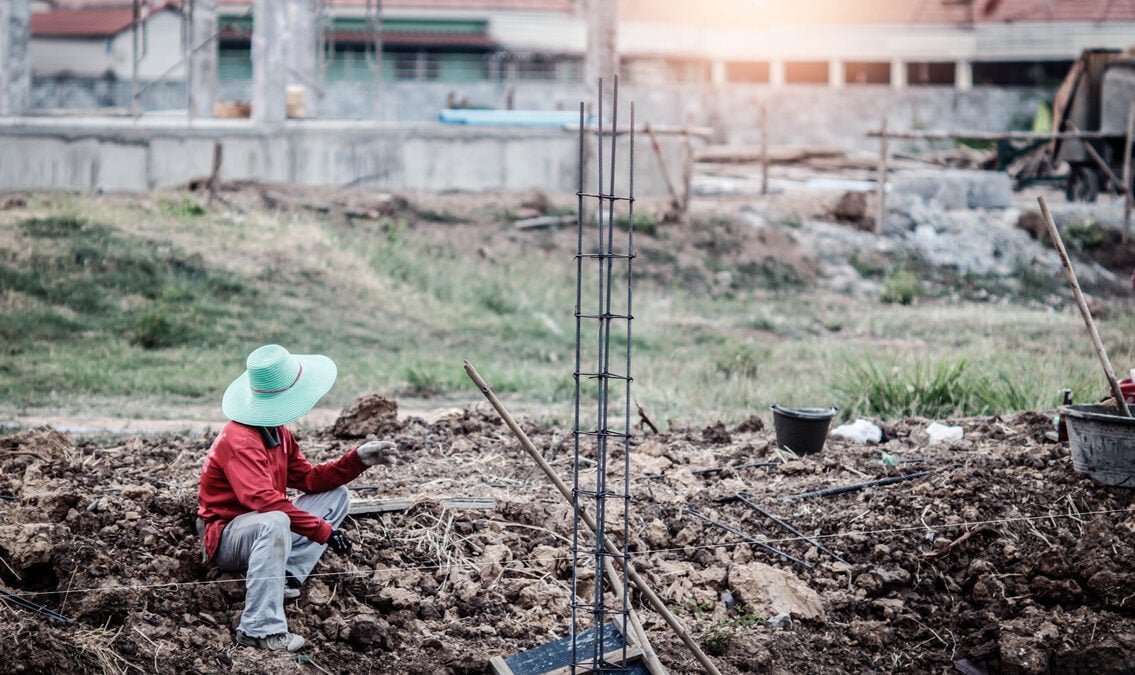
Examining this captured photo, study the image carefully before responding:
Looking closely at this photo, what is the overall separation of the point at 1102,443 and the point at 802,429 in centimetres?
180

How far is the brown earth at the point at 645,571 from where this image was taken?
16.8ft

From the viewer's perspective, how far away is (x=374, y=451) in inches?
204

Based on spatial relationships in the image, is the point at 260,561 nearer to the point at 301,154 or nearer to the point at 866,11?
the point at 301,154

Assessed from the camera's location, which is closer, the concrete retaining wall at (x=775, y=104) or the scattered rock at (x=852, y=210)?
the scattered rock at (x=852, y=210)

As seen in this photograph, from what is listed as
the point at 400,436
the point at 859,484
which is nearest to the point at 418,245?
the point at 400,436

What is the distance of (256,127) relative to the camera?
646 inches

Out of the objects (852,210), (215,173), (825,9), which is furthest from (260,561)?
(825,9)

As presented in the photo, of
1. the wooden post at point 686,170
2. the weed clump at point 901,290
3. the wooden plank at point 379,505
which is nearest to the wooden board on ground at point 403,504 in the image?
the wooden plank at point 379,505

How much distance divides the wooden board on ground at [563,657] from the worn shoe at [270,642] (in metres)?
0.85

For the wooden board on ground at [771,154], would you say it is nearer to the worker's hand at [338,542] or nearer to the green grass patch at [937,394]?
the green grass patch at [937,394]

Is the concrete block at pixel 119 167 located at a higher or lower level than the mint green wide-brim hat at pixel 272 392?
higher

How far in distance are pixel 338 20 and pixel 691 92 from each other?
32.8 ft

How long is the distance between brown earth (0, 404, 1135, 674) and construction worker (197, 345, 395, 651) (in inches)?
6.7

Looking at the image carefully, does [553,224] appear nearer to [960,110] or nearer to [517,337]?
[517,337]
